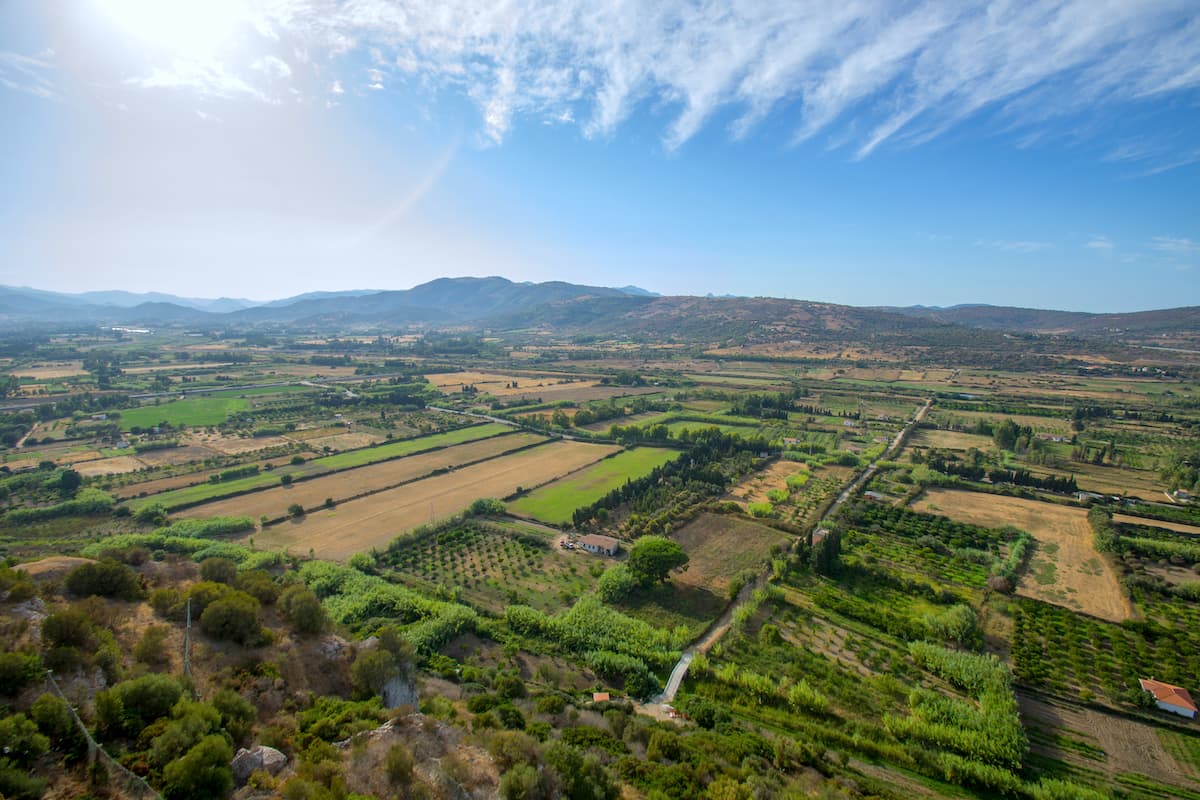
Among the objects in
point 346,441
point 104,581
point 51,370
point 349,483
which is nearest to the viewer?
point 104,581

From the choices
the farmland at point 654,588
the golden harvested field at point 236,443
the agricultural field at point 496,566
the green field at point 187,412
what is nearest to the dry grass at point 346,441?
the farmland at point 654,588

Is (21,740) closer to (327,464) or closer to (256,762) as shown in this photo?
(256,762)

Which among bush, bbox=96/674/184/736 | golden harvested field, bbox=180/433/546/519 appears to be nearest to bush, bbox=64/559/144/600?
bush, bbox=96/674/184/736

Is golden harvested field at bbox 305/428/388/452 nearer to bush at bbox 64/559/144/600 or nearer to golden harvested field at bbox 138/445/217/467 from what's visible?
golden harvested field at bbox 138/445/217/467

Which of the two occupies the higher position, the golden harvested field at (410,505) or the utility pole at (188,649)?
the utility pole at (188,649)

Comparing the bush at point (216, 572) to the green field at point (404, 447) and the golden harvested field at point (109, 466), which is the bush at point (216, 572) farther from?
the golden harvested field at point (109, 466)

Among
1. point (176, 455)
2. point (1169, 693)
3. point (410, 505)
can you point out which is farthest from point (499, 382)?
point (1169, 693)

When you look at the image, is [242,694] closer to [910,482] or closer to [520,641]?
[520,641]

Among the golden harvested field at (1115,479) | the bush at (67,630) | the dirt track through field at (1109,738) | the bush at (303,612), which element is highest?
the bush at (67,630)
